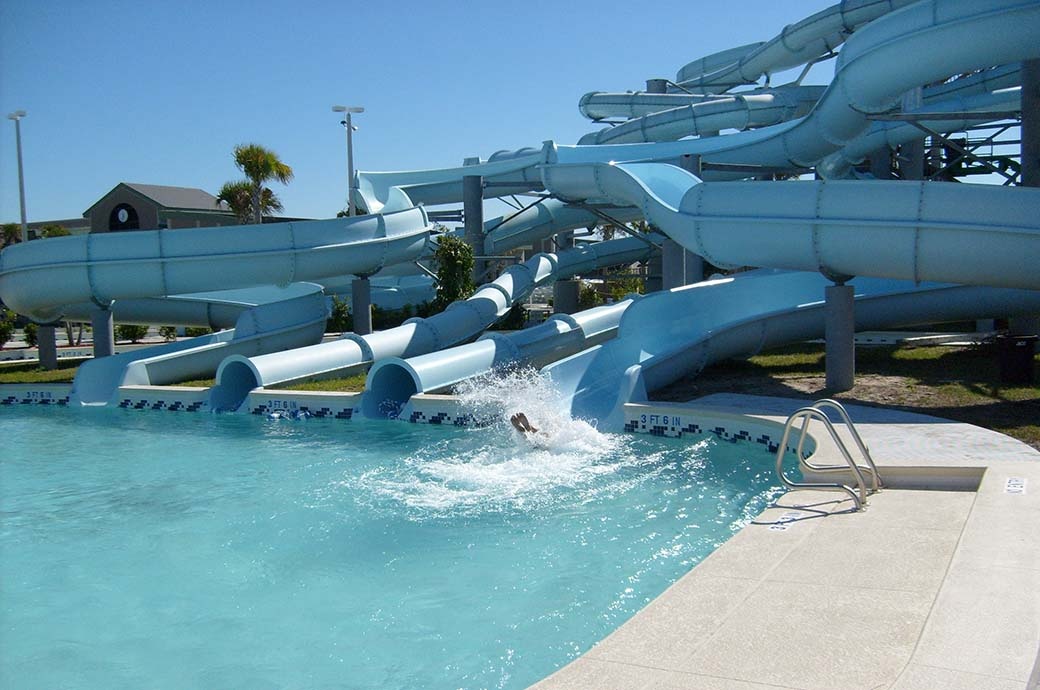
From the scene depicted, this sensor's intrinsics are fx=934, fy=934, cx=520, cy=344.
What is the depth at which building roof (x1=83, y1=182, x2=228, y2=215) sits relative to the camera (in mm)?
40234

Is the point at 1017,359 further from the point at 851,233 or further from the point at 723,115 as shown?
the point at 723,115

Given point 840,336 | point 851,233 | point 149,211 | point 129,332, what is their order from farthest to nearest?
point 149,211
point 129,332
point 840,336
point 851,233

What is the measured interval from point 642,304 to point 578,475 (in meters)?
4.78


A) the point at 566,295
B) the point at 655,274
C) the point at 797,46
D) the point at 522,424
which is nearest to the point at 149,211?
the point at 566,295

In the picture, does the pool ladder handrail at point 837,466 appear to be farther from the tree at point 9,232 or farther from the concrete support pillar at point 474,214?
the tree at point 9,232

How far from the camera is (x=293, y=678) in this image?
15.1 feet

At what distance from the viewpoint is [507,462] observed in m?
9.17

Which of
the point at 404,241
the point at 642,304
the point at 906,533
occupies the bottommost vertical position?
the point at 906,533

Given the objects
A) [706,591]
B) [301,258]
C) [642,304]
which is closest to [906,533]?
[706,591]

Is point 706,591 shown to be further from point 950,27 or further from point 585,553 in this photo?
point 950,27

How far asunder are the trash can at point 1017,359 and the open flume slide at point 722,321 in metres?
1.78

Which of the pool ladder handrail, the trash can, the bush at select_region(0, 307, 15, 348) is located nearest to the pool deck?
the pool ladder handrail

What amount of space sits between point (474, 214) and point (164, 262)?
24.9 ft

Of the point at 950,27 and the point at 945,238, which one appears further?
the point at 950,27
